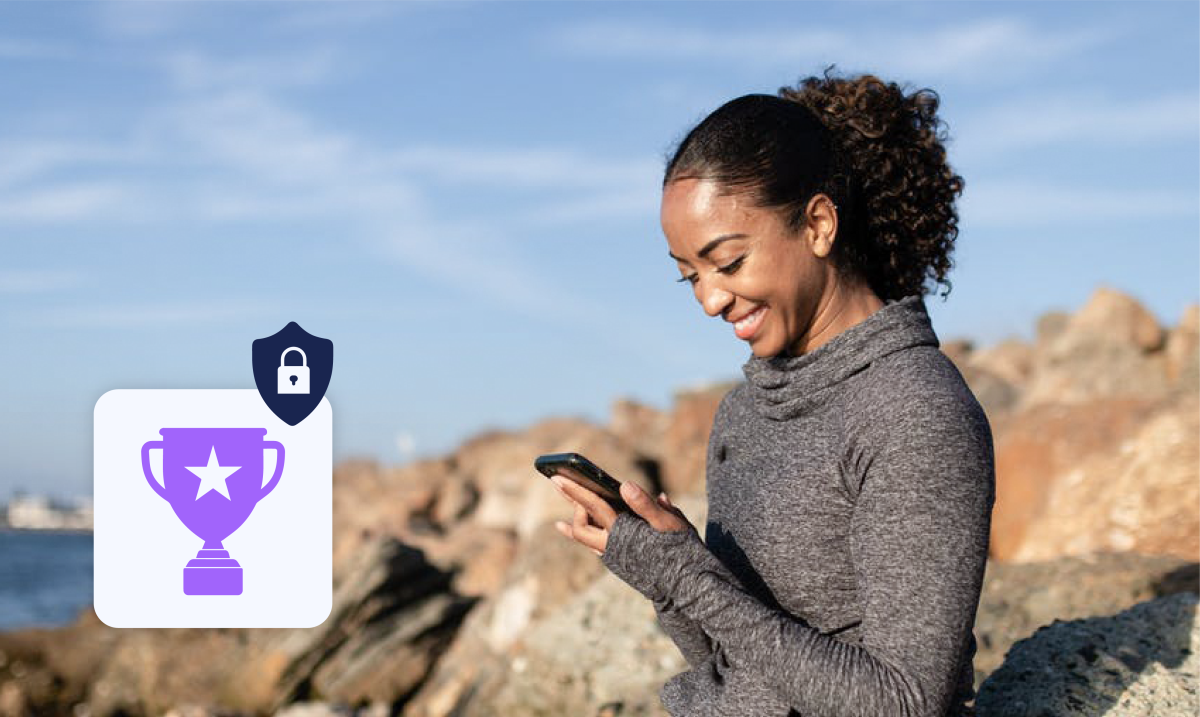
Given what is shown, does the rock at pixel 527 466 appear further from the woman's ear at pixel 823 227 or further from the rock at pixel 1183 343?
the woman's ear at pixel 823 227

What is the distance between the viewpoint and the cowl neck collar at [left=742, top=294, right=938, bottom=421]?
274 cm

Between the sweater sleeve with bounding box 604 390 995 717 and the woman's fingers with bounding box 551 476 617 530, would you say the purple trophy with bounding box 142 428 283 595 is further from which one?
the sweater sleeve with bounding box 604 390 995 717

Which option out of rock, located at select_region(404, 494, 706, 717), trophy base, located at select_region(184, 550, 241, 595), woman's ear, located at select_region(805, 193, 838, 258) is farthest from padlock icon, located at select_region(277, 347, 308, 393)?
woman's ear, located at select_region(805, 193, 838, 258)

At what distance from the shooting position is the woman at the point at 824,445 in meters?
2.47

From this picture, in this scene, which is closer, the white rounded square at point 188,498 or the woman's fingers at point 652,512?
the woman's fingers at point 652,512

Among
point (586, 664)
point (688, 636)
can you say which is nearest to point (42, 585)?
point (586, 664)

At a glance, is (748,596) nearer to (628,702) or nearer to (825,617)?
(825,617)

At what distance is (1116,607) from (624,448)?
399 inches

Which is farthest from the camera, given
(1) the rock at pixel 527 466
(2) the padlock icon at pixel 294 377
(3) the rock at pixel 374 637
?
(1) the rock at pixel 527 466

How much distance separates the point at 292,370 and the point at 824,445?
6708mm

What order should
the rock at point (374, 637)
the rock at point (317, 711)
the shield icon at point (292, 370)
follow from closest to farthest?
the shield icon at point (292, 370) → the rock at point (317, 711) → the rock at point (374, 637)

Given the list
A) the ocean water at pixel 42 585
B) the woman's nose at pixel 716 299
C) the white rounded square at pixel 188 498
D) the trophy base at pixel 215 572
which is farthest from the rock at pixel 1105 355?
the ocean water at pixel 42 585

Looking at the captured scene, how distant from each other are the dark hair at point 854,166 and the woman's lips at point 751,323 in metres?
0.19

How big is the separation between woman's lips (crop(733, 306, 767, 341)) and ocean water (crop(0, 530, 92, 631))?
18.0 meters
